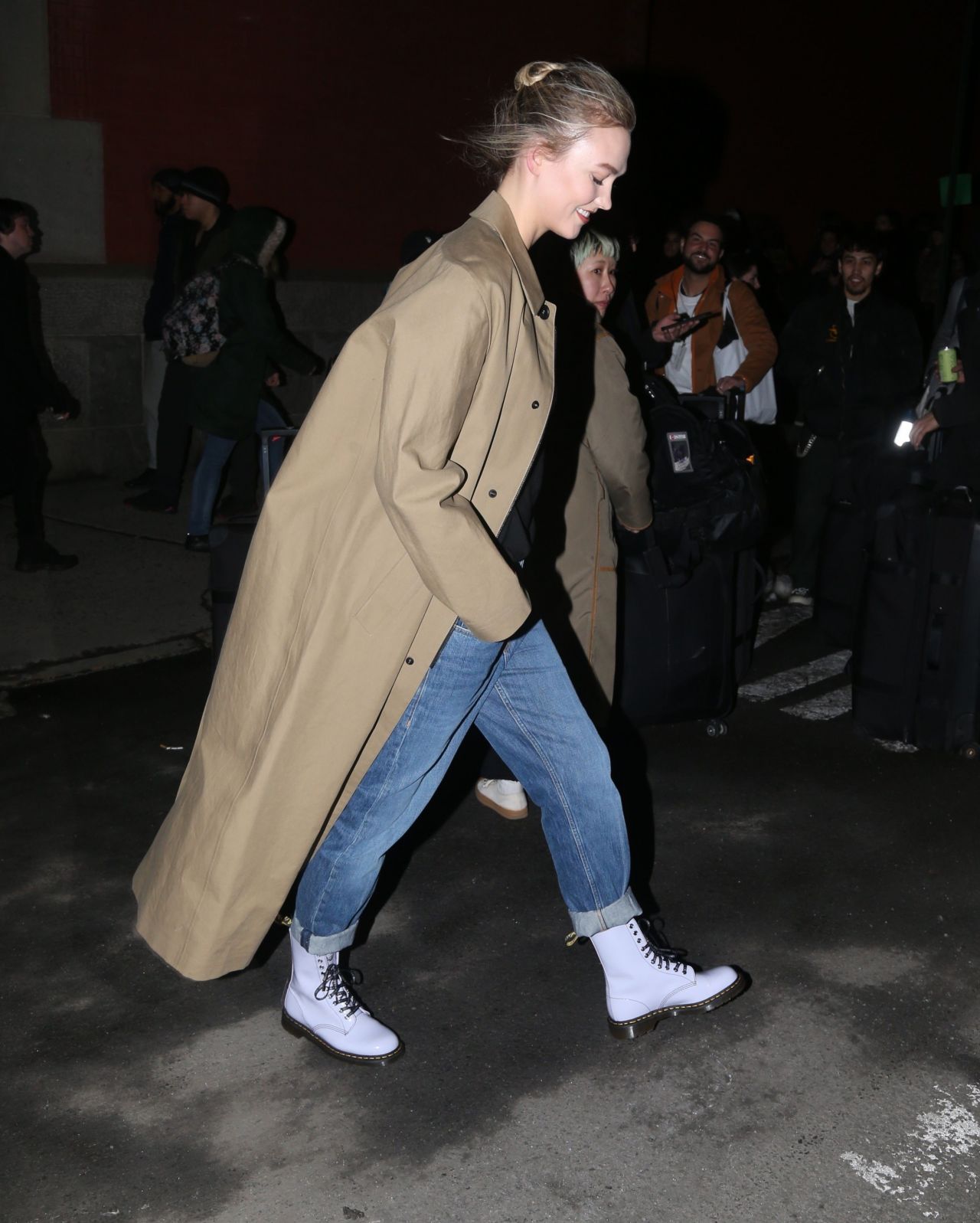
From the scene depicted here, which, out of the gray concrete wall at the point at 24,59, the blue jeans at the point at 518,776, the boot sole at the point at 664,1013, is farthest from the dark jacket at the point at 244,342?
the boot sole at the point at 664,1013

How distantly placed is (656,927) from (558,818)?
567 millimetres

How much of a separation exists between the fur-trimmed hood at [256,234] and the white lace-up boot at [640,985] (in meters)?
5.15

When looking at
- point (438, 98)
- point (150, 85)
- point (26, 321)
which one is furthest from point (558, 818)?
point (438, 98)

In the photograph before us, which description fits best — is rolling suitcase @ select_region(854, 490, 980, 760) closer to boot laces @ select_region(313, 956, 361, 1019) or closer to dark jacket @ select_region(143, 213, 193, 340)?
boot laces @ select_region(313, 956, 361, 1019)

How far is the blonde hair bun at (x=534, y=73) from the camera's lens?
2.63 meters

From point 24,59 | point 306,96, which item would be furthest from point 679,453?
point 306,96

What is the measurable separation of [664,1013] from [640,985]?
3.7 inches

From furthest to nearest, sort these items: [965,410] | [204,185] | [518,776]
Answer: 1. [204,185]
2. [965,410]
3. [518,776]

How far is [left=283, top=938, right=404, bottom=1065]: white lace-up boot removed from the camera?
305 cm

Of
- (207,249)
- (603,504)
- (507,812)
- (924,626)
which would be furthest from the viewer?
(207,249)

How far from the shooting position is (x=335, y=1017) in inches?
120

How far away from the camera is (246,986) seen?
11.1 ft

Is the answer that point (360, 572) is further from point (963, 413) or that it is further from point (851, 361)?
point (851, 361)

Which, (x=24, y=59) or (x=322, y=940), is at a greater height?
(x=24, y=59)
